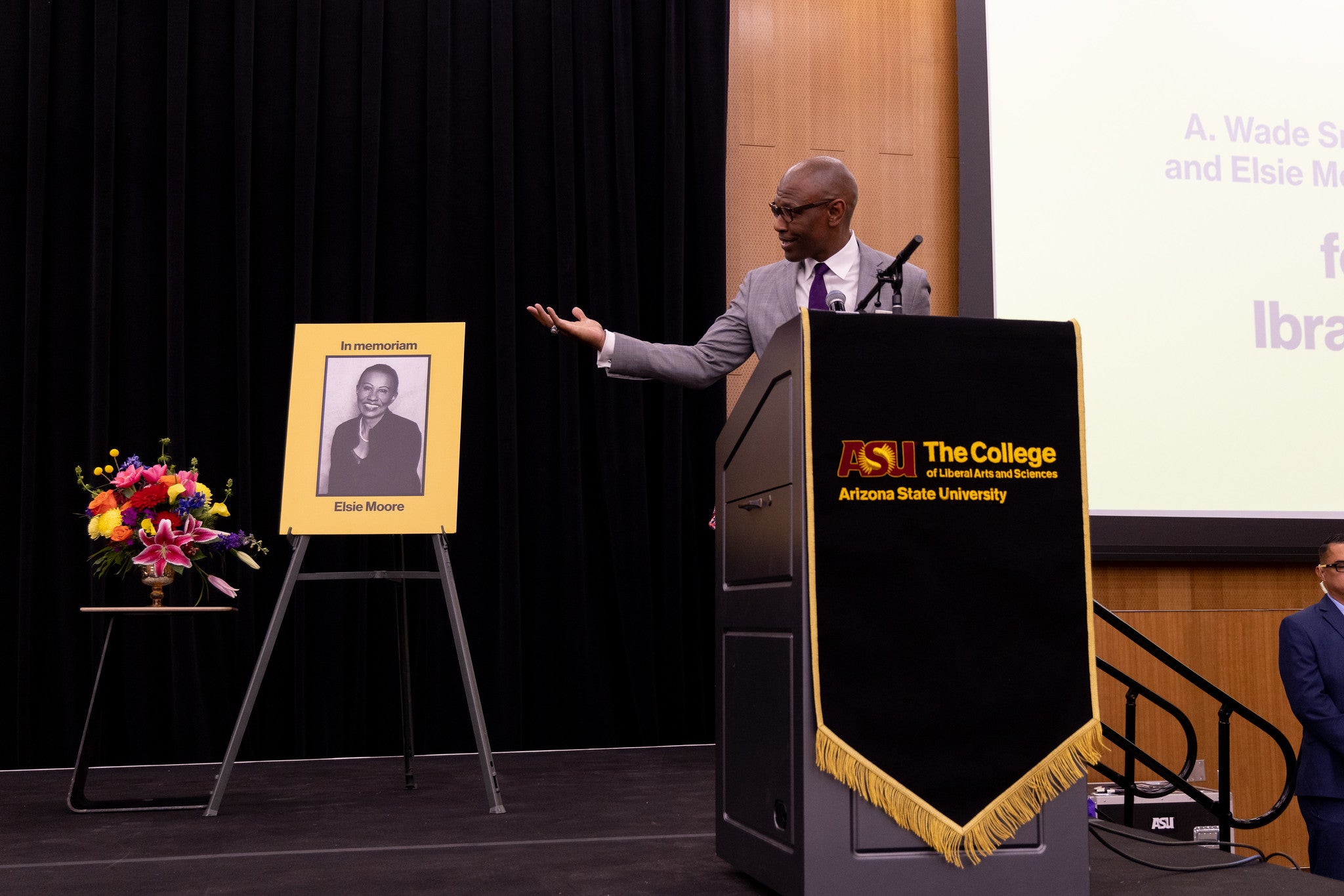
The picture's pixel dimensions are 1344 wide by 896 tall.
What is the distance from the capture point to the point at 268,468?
4211 mm

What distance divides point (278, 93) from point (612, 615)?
2.41 m

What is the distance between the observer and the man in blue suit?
11.8 ft

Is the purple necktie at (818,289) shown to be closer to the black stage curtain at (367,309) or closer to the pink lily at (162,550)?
the pink lily at (162,550)

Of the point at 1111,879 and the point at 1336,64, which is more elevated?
the point at 1336,64

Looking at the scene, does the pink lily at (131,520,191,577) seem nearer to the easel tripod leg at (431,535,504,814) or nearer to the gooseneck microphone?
the easel tripod leg at (431,535,504,814)

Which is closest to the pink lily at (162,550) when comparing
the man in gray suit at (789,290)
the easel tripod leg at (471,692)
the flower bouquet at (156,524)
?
the flower bouquet at (156,524)

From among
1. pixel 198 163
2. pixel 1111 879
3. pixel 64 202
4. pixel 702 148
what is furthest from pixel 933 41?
pixel 1111 879

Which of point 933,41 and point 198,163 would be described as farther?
point 933,41

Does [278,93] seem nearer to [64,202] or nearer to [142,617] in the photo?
[64,202]

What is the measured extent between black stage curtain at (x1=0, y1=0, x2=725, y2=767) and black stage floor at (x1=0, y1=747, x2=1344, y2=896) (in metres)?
0.54

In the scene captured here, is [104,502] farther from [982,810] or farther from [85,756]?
[982,810]

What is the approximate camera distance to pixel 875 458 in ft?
5.49

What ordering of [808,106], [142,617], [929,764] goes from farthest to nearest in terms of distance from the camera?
[808,106] < [142,617] < [929,764]

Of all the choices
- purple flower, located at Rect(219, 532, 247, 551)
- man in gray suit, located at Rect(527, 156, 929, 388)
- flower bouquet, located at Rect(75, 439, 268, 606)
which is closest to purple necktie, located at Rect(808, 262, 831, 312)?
man in gray suit, located at Rect(527, 156, 929, 388)
